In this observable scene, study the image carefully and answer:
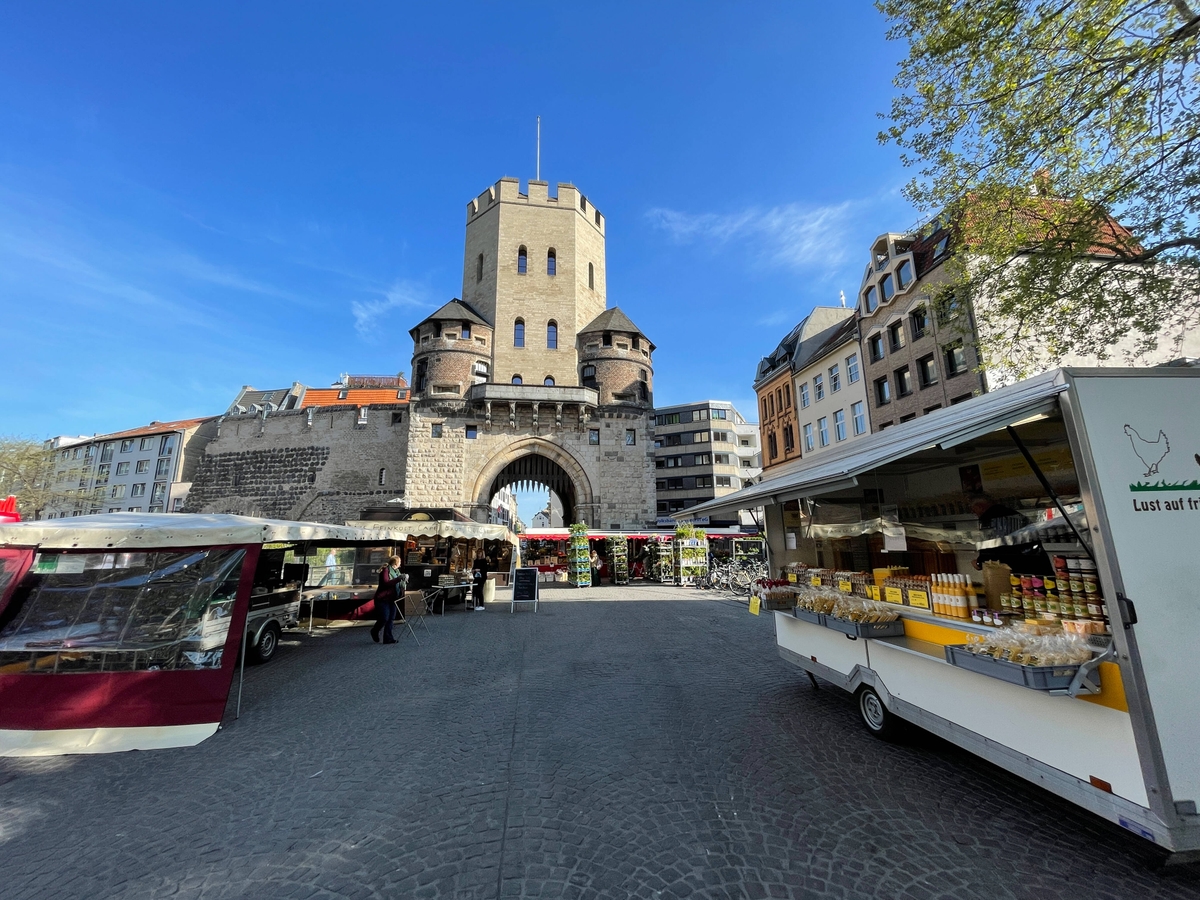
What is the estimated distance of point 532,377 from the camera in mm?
29344

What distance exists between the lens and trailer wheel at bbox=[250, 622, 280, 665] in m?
7.63

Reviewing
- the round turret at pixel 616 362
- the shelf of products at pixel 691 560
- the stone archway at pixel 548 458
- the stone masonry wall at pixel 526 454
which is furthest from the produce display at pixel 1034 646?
the round turret at pixel 616 362

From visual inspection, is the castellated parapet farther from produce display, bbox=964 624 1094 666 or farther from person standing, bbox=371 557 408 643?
produce display, bbox=964 624 1094 666

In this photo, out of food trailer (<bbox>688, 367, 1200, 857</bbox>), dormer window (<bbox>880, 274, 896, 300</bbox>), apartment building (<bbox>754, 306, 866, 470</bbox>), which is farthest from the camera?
apartment building (<bbox>754, 306, 866, 470</bbox>)

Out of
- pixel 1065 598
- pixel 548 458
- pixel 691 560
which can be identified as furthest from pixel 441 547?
pixel 1065 598

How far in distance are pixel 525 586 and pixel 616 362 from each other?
18437mm

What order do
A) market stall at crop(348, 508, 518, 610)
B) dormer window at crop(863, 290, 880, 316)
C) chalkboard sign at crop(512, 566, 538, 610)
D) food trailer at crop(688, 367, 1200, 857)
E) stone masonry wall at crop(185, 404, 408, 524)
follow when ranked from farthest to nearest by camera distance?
stone masonry wall at crop(185, 404, 408, 524), dormer window at crop(863, 290, 880, 316), chalkboard sign at crop(512, 566, 538, 610), market stall at crop(348, 508, 518, 610), food trailer at crop(688, 367, 1200, 857)

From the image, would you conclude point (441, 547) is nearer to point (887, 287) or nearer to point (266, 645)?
point (266, 645)

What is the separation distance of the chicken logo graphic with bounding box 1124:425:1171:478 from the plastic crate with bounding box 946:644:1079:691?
3.58ft

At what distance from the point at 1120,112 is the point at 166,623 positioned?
12.9m

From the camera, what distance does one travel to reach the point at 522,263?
1219 inches

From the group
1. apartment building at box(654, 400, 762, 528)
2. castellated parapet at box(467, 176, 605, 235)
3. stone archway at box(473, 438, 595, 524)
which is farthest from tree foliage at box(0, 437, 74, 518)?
apartment building at box(654, 400, 762, 528)

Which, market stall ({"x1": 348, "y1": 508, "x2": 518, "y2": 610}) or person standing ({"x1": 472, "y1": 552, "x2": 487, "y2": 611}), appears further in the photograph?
person standing ({"x1": 472, "y1": 552, "x2": 487, "y2": 611})

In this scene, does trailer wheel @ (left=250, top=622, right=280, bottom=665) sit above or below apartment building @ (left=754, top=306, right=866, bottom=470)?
below
